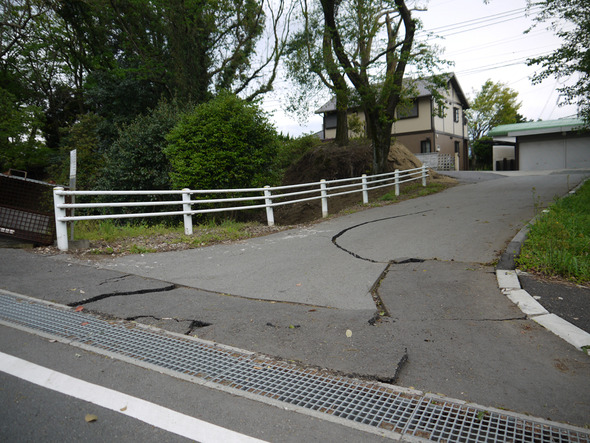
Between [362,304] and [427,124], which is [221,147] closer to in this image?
[362,304]

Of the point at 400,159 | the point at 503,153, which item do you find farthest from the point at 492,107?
the point at 400,159

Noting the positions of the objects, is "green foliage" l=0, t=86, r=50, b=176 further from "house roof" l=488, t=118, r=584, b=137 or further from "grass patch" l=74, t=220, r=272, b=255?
"house roof" l=488, t=118, r=584, b=137

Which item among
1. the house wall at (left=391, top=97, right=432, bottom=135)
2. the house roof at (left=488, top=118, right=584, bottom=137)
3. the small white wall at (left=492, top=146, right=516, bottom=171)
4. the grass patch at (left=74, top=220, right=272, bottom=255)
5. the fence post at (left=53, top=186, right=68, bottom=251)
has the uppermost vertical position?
the house wall at (left=391, top=97, right=432, bottom=135)

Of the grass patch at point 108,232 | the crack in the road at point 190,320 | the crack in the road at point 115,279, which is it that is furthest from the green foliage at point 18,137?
the crack in the road at point 190,320

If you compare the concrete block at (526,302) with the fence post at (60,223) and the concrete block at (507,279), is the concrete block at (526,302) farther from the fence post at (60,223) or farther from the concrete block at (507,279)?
the fence post at (60,223)

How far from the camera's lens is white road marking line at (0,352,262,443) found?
2654 millimetres

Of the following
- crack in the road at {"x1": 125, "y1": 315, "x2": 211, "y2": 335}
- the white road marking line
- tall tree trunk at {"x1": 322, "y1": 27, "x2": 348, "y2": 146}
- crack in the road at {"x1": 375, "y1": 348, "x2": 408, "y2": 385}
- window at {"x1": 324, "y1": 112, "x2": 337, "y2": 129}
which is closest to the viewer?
the white road marking line

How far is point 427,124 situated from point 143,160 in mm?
27081

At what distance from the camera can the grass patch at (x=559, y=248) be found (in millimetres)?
5996

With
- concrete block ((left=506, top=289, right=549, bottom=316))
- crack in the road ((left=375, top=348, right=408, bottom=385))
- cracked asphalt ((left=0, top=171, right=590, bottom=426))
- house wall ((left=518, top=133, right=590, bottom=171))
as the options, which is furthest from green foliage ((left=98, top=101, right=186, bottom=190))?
house wall ((left=518, top=133, right=590, bottom=171))

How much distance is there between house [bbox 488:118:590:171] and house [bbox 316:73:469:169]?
438 centimetres

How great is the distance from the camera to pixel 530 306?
4.94 meters

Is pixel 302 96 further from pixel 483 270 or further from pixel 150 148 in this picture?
pixel 483 270

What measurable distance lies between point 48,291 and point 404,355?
14.6 feet
